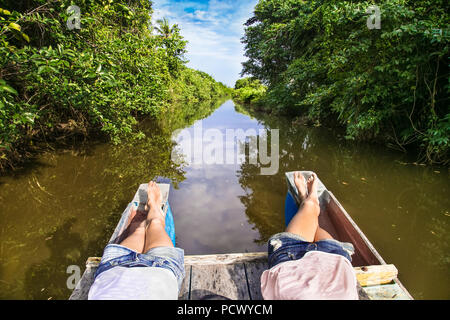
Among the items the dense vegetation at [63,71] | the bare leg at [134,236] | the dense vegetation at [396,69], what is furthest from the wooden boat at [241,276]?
the dense vegetation at [396,69]

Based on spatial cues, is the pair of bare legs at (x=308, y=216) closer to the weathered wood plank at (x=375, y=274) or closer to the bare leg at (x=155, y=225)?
the weathered wood plank at (x=375, y=274)

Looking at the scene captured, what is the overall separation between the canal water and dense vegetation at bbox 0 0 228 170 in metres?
0.87

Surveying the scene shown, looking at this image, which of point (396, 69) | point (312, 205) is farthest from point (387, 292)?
point (396, 69)

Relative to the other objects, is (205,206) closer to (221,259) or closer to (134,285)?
(221,259)

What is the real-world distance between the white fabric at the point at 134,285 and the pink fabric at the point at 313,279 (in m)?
0.53

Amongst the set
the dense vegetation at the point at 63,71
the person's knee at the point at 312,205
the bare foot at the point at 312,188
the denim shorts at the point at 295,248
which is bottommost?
the denim shorts at the point at 295,248

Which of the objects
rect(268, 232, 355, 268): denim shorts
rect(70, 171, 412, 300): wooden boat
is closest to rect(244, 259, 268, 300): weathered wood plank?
rect(70, 171, 412, 300): wooden boat

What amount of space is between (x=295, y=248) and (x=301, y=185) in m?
1.16

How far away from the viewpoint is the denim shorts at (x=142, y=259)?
125cm

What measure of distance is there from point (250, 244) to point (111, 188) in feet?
8.58

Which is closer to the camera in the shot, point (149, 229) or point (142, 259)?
point (142, 259)

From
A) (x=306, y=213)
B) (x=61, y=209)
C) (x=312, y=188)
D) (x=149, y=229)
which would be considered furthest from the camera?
(x=61, y=209)

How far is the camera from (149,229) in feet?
5.75

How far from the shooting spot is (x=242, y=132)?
9016 millimetres
